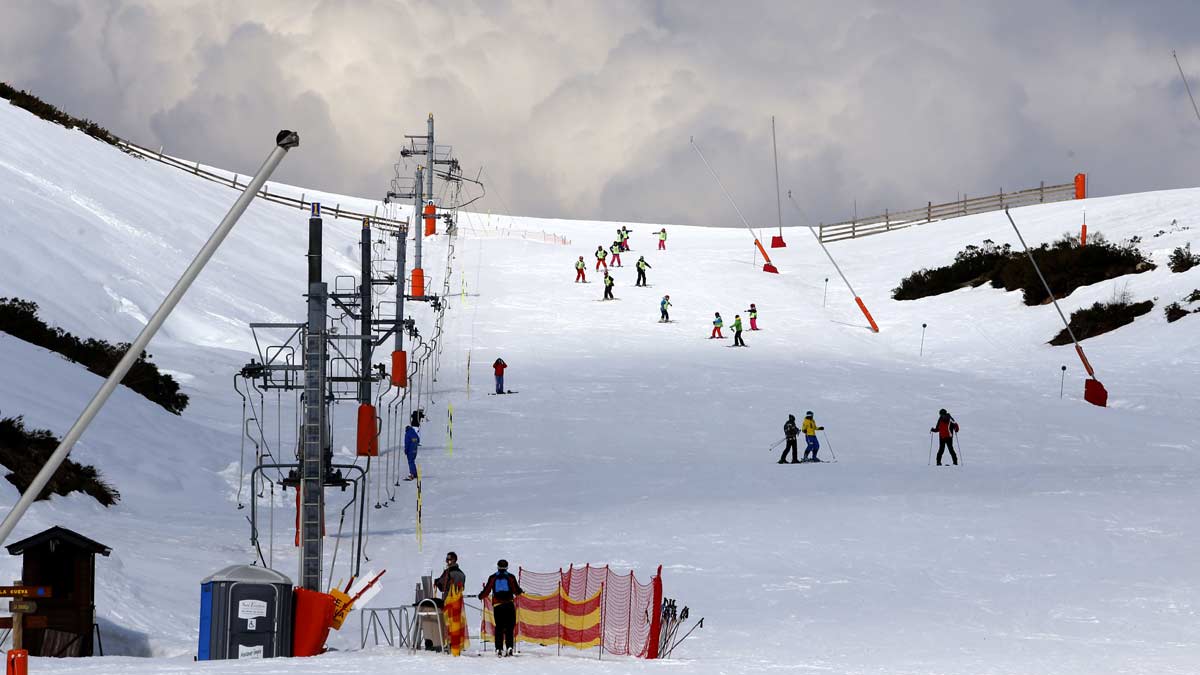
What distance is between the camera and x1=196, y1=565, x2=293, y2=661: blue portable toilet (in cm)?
1595

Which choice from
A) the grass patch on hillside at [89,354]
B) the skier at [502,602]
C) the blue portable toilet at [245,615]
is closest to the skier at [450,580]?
the skier at [502,602]

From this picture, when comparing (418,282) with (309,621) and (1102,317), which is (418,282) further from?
(309,621)

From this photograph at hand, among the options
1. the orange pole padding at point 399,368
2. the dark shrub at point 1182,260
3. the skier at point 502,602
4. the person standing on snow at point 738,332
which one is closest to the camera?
the skier at point 502,602

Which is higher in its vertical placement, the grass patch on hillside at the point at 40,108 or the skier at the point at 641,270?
the grass patch on hillside at the point at 40,108

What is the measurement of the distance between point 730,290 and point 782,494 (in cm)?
3104

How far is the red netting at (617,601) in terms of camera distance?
635 inches

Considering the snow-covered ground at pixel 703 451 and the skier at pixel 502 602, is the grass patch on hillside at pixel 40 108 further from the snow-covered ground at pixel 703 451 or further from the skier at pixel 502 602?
the skier at pixel 502 602

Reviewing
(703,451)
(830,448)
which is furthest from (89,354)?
(830,448)

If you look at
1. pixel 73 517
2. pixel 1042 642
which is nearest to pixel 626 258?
pixel 73 517

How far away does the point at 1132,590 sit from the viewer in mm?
18766

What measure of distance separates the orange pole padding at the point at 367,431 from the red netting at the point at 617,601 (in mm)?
10696

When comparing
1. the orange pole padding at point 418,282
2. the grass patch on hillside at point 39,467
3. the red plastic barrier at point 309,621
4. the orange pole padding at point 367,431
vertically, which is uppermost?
the orange pole padding at point 418,282

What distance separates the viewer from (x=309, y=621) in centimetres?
1641

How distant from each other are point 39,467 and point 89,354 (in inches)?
435
